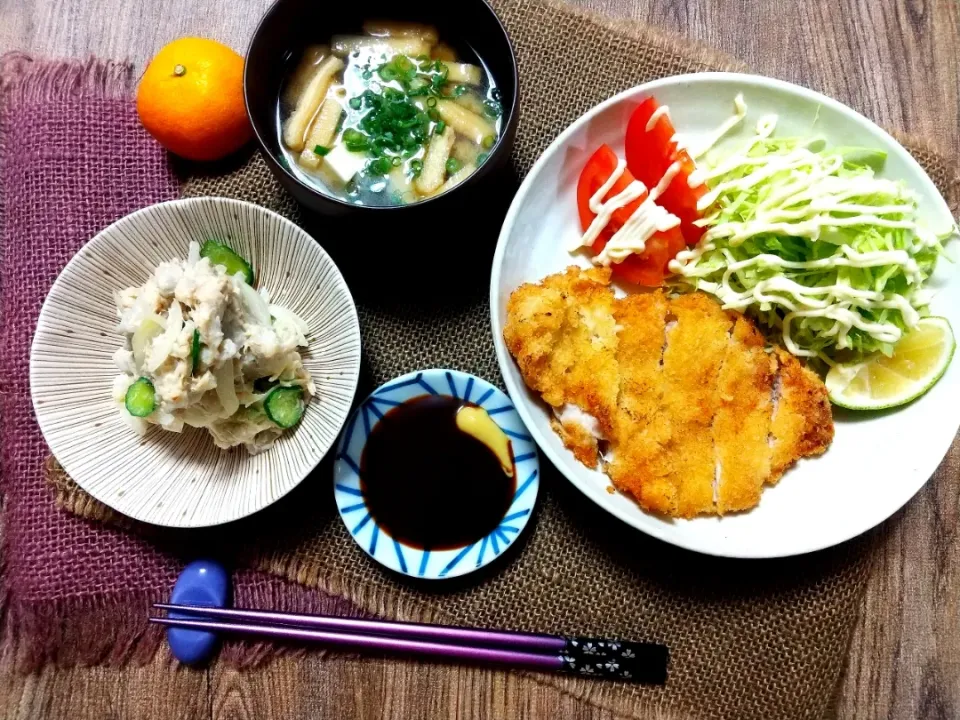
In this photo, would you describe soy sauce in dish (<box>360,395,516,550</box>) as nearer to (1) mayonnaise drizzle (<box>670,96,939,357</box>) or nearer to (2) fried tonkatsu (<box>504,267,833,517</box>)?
(2) fried tonkatsu (<box>504,267,833,517</box>)

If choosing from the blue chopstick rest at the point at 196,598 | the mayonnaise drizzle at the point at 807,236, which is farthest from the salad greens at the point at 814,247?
the blue chopstick rest at the point at 196,598

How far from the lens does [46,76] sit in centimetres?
210

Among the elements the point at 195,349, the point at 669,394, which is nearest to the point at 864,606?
the point at 669,394

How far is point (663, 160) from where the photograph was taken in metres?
1.84

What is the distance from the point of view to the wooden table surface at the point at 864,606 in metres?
1.92

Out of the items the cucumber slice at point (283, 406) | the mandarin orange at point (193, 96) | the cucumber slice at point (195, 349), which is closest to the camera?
the cucumber slice at point (195, 349)

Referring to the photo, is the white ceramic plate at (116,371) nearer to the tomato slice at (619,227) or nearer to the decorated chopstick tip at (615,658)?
the tomato slice at (619,227)

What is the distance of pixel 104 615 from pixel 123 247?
103 centimetres

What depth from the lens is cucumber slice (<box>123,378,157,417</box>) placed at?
164 centimetres

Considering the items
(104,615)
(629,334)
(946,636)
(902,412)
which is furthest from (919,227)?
(104,615)

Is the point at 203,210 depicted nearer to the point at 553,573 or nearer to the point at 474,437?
the point at 474,437

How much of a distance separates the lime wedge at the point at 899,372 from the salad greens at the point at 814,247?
0.13 feet

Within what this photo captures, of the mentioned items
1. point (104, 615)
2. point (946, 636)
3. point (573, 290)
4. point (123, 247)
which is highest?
point (573, 290)

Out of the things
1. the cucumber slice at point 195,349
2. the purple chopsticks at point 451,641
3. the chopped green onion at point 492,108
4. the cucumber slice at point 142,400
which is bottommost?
the purple chopsticks at point 451,641
